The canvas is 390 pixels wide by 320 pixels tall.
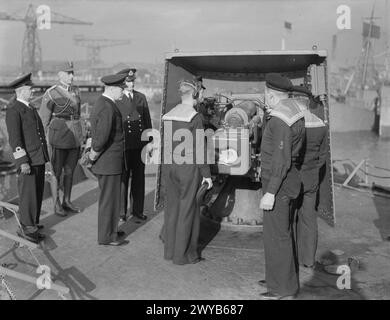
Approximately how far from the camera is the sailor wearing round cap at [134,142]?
5.93m

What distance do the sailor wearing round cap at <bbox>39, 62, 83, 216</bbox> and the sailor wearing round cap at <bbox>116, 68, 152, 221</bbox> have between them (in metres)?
0.78

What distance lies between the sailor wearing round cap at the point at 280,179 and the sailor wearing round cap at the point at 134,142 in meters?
2.43

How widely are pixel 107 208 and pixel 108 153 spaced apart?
2.02 feet

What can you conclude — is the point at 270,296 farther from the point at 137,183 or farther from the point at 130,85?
the point at 130,85

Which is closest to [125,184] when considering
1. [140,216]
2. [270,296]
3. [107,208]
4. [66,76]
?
[140,216]

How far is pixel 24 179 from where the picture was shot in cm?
530

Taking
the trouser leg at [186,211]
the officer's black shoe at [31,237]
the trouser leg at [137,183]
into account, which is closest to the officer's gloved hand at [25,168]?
the officer's black shoe at [31,237]

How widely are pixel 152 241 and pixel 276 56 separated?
2.57 m

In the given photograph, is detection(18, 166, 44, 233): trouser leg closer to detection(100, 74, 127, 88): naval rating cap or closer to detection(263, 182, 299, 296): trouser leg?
detection(100, 74, 127, 88): naval rating cap

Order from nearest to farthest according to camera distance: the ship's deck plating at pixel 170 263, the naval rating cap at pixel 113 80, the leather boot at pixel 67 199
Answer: the ship's deck plating at pixel 170 263
the naval rating cap at pixel 113 80
the leather boot at pixel 67 199

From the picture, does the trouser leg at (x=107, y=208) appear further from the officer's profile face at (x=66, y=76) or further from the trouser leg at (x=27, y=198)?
the officer's profile face at (x=66, y=76)

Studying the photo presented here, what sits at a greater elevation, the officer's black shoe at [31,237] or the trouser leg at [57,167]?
the trouser leg at [57,167]

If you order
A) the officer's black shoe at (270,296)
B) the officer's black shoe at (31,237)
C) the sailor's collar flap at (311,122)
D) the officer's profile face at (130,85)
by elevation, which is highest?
the officer's profile face at (130,85)

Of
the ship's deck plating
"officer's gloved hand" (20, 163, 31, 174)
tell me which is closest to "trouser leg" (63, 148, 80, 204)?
the ship's deck plating
